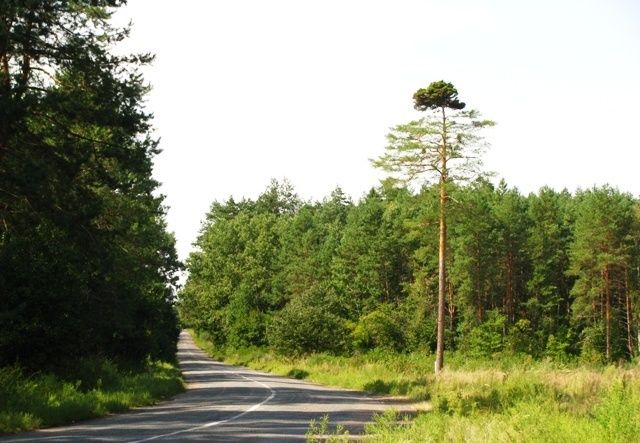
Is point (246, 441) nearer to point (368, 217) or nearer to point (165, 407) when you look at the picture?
point (165, 407)

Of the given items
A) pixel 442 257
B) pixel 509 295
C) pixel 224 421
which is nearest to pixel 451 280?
pixel 509 295

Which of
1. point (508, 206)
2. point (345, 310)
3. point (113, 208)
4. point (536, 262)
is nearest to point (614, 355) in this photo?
point (536, 262)

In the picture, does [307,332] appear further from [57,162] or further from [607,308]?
[57,162]

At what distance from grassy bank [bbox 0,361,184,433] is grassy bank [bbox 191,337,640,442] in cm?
771

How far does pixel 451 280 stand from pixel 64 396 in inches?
2226

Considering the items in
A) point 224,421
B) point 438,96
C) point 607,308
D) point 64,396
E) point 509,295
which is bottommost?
point 224,421

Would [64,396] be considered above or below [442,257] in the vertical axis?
below

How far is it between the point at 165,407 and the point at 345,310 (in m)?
64.4

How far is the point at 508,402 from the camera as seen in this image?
16500 millimetres

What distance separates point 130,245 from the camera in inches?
1186

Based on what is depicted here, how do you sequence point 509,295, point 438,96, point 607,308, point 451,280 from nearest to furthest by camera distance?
point 438,96, point 607,308, point 451,280, point 509,295

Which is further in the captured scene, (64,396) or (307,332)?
(307,332)

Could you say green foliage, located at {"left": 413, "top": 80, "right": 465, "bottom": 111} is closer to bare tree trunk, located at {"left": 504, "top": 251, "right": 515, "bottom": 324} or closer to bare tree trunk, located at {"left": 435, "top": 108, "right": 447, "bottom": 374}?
bare tree trunk, located at {"left": 435, "top": 108, "right": 447, "bottom": 374}

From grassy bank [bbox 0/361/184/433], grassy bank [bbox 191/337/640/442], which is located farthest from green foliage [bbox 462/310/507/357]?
grassy bank [bbox 0/361/184/433]
